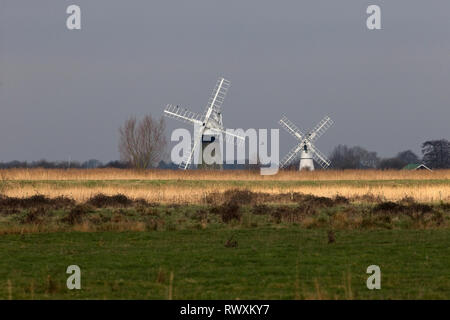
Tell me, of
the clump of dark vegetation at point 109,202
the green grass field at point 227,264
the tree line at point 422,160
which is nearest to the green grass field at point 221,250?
the green grass field at point 227,264

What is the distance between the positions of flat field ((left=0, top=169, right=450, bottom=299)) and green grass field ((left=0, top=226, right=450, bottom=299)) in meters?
0.02

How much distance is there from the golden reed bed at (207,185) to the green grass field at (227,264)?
45.0 ft

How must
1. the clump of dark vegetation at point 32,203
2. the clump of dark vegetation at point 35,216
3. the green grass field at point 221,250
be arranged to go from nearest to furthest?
the green grass field at point 221,250
the clump of dark vegetation at point 35,216
the clump of dark vegetation at point 32,203

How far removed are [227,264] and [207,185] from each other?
106 feet

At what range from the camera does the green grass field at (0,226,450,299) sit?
13438 millimetres

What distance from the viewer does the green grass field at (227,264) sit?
44.1ft

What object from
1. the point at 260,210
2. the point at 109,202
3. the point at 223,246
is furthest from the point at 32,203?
the point at 223,246

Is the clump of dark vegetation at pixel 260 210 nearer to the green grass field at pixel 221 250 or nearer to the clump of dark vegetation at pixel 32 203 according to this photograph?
the green grass field at pixel 221 250

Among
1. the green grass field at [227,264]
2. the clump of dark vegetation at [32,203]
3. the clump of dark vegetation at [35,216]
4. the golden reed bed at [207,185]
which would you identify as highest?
the golden reed bed at [207,185]

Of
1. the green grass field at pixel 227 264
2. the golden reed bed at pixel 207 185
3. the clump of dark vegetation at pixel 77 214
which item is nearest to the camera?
the green grass field at pixel 227 264

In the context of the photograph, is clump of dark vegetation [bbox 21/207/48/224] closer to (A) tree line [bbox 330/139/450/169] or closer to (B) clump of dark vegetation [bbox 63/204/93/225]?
(B) clump of dark vegetation [bbox 63/204/93/225]
